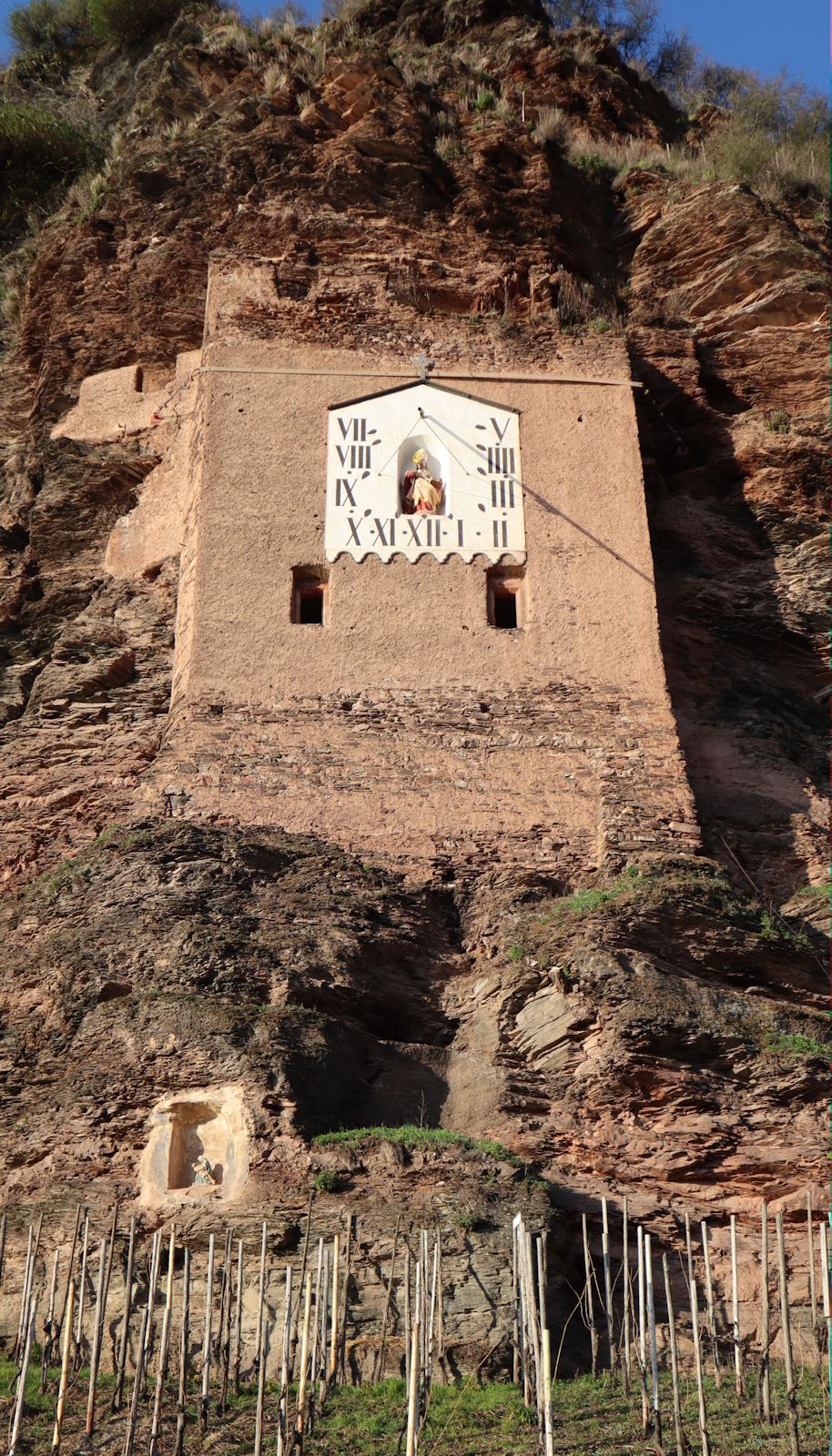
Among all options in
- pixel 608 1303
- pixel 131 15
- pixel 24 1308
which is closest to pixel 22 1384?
pixel 24 1308

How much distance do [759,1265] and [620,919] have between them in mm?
3428

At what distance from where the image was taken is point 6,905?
672 inches

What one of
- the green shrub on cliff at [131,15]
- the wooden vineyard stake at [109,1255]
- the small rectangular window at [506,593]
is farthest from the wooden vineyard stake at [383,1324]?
the green shrub on cliff at [131,15]

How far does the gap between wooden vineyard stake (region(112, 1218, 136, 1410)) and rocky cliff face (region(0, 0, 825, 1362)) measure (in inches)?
43.6

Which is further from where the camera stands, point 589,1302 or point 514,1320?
point 589,1302

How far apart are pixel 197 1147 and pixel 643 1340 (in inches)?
155

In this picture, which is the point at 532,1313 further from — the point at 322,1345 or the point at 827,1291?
the point at 827,1291

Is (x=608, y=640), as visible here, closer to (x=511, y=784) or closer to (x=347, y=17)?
(x=511, y=784)

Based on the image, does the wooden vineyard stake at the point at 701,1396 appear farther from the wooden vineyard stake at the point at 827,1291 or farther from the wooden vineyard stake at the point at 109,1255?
the wooden vineyard stake at the point at 109,1255

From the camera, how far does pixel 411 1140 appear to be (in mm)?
13883

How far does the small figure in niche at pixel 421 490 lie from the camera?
63.9 feet

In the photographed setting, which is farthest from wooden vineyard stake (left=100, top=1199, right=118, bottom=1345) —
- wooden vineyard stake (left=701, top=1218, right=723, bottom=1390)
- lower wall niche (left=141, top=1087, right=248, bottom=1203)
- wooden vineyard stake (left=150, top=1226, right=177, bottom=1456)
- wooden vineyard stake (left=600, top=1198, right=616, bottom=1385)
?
wooden vineyard stake (left=701, top=1218, right=723, bottom=1390)

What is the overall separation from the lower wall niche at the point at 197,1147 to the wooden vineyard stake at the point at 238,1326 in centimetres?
90

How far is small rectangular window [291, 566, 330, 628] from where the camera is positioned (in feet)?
62.1
